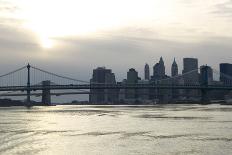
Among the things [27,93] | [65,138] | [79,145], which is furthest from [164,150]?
[27,93]

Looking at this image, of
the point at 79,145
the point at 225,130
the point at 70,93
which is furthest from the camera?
the point at 70,93

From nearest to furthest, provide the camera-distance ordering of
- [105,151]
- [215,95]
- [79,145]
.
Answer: [105,151], [79,145], [215,95]

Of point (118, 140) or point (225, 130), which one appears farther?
point (225, 130)

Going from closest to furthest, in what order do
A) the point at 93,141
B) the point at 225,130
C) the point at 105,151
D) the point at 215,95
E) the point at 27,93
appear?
the point at 105,151, the point at 93,141, the point at 225,130, the point at 27,93, the point at 215,95

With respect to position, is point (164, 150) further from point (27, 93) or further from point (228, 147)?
point (27, 93)

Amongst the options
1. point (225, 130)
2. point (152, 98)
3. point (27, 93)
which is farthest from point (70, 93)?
point (225, 130)

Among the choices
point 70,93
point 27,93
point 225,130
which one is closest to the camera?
point 225,130

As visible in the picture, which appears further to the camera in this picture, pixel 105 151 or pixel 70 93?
pixel 70 93

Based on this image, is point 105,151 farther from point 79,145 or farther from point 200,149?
point 200,149
